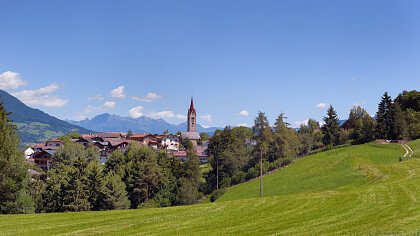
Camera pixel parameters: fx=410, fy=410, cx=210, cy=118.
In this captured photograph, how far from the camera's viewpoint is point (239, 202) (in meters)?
33.1

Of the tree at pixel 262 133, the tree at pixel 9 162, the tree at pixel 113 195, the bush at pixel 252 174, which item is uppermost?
the tree at pixel 262 133

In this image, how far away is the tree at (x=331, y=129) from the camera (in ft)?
378

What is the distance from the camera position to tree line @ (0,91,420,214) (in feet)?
179

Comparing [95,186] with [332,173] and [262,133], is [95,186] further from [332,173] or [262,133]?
[262,133]

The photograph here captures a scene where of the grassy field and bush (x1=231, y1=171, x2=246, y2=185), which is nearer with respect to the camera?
the grassy field

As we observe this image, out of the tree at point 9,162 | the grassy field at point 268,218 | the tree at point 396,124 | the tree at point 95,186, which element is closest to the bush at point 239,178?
the tree at point 95,186

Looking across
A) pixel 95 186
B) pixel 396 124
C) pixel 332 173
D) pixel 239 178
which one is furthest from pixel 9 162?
pixel 396 124

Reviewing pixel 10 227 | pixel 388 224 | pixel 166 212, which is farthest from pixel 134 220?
pixel 388 224

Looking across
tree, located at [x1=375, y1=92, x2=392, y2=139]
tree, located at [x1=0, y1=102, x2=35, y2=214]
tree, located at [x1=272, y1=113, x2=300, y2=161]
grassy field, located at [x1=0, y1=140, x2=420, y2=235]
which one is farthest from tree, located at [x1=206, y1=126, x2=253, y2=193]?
grassy field, located at [x1=0, y1=140, x2=420, y2=235]

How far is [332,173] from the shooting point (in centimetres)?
6047

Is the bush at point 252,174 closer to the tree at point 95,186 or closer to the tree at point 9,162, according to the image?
the tree at point 95,186

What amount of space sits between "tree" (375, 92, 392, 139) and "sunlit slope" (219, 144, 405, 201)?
29.0 ft

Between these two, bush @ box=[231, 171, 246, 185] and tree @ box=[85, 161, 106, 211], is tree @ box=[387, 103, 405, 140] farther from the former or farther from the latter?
tree @ box=[85, 161, 106, 211]

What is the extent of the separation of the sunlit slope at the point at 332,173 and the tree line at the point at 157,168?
5806 millimetres
